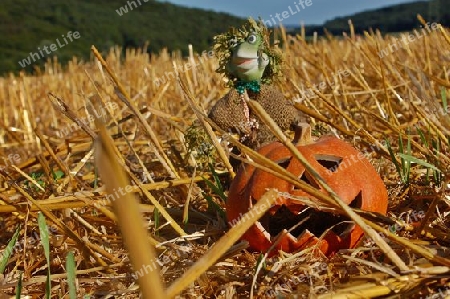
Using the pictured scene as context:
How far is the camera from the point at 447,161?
4.26 ft

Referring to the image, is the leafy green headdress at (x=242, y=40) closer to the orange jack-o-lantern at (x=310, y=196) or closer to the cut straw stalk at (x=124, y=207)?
the orange jack-o-lantern at (x=310, y=196)

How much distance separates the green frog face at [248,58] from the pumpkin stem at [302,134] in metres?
0.41

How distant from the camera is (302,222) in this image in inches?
44.5

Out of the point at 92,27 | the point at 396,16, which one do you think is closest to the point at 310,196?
the point at 92,27

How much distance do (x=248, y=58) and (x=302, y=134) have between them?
0.42 meters

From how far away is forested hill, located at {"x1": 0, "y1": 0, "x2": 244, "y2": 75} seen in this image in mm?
19617

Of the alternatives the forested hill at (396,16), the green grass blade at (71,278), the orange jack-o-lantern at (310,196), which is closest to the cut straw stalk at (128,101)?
the orange jack-o-lantern at (310,196)

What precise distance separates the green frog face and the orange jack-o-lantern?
0.40m

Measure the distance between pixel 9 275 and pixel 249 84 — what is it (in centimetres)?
80

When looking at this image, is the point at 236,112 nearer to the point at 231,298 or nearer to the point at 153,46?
the point at 231,298

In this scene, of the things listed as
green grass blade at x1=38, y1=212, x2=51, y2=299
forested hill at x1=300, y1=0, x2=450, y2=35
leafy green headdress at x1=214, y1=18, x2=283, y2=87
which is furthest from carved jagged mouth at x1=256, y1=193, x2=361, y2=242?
forested hill at x1=300, y1=0, x2=450, y2=35

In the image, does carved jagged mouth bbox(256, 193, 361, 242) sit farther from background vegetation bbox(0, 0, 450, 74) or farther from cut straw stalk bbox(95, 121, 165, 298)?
background vegetation bbox(0, 0, 450, 74)

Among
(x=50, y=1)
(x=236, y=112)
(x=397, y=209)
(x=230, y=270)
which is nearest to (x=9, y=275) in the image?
(x=230, y=270)

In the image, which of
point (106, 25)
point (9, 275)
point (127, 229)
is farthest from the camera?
point (106, 25)
